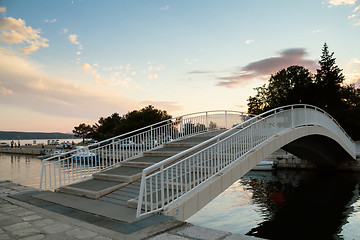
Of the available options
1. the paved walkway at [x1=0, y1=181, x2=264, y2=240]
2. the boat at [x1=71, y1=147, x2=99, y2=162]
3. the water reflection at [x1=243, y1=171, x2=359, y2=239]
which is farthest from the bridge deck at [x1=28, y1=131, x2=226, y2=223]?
the water reflection at [x1=243, y1=171, x2=359, y2=239]

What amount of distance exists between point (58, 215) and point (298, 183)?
60.7 ft

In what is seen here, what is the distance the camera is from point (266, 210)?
12.4 meters

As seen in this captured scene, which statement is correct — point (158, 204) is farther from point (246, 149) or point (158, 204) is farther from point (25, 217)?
point (246, 149)

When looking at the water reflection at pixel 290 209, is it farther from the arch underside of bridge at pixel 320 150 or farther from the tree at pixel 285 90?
the tree at pixel 285 90

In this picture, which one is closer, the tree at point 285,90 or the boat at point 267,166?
the boat at point 267,166

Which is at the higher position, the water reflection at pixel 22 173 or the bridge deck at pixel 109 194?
the bridge deck at pixel 109 194

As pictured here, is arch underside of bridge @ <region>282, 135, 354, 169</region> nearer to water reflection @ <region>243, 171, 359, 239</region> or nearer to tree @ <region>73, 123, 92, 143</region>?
water reflection @ <region>243, 171, 359, 239</region>

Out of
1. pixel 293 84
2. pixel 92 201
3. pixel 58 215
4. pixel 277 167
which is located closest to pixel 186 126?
pixel 92 201

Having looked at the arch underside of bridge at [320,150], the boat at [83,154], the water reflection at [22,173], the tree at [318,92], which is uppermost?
the tree at [318,92]

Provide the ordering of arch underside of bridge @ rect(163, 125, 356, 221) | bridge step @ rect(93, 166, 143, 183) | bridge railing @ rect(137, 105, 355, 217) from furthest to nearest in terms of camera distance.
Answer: bridge step @ rect(93, 166, 143, 183) < arch underside of bridge @ rect(163, 125, 356, 221) < bridge railing @ rect(137, 105, 355, 217)

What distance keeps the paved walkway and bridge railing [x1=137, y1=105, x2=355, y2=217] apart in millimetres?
822

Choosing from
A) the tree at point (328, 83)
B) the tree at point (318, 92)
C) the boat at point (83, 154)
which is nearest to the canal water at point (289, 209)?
the boat at point (83, 154)

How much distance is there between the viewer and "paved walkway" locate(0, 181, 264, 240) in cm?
398

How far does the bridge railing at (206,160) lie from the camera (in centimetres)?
536
